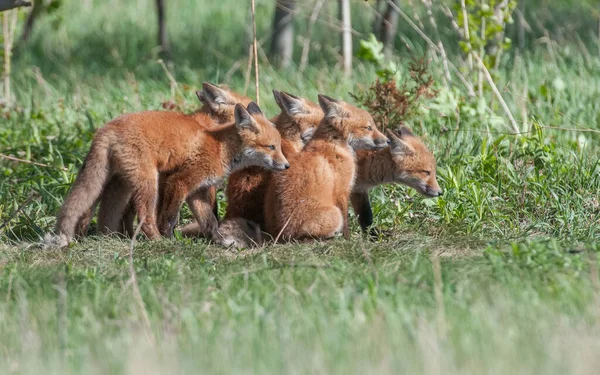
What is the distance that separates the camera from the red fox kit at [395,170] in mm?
7297

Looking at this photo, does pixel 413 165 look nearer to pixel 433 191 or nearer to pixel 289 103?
pixel 433 191

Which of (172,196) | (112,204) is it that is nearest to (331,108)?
(172,196)

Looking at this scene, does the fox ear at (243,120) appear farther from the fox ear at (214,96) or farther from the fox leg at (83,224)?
the fox leg at (83,224)

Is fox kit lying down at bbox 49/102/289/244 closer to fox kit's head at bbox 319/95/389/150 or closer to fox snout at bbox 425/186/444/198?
fox kit's head at bbox 319/95/389/150

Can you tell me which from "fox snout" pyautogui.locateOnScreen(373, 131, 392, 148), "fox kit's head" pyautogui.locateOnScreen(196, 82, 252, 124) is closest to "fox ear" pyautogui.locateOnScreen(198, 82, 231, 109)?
"fox kit's head" pyautogui.locateOnScreen(196, 82, 252, 124)

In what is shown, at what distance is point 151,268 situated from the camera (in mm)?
5953

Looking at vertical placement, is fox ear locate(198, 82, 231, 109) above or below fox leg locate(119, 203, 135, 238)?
above

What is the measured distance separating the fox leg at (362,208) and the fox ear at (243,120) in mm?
998

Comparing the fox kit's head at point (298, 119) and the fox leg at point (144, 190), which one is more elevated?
the fox kit's head at point (298, 119)

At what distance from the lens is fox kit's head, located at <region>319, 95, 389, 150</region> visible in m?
7.12

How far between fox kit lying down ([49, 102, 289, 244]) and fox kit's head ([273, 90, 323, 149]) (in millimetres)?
260

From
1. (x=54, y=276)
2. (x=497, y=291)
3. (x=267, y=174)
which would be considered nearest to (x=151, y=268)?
(x=54, y=276)

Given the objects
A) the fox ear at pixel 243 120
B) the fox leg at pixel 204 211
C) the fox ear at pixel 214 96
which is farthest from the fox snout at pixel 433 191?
the fox ear at pixel 214 96

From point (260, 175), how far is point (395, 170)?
1.09 m
